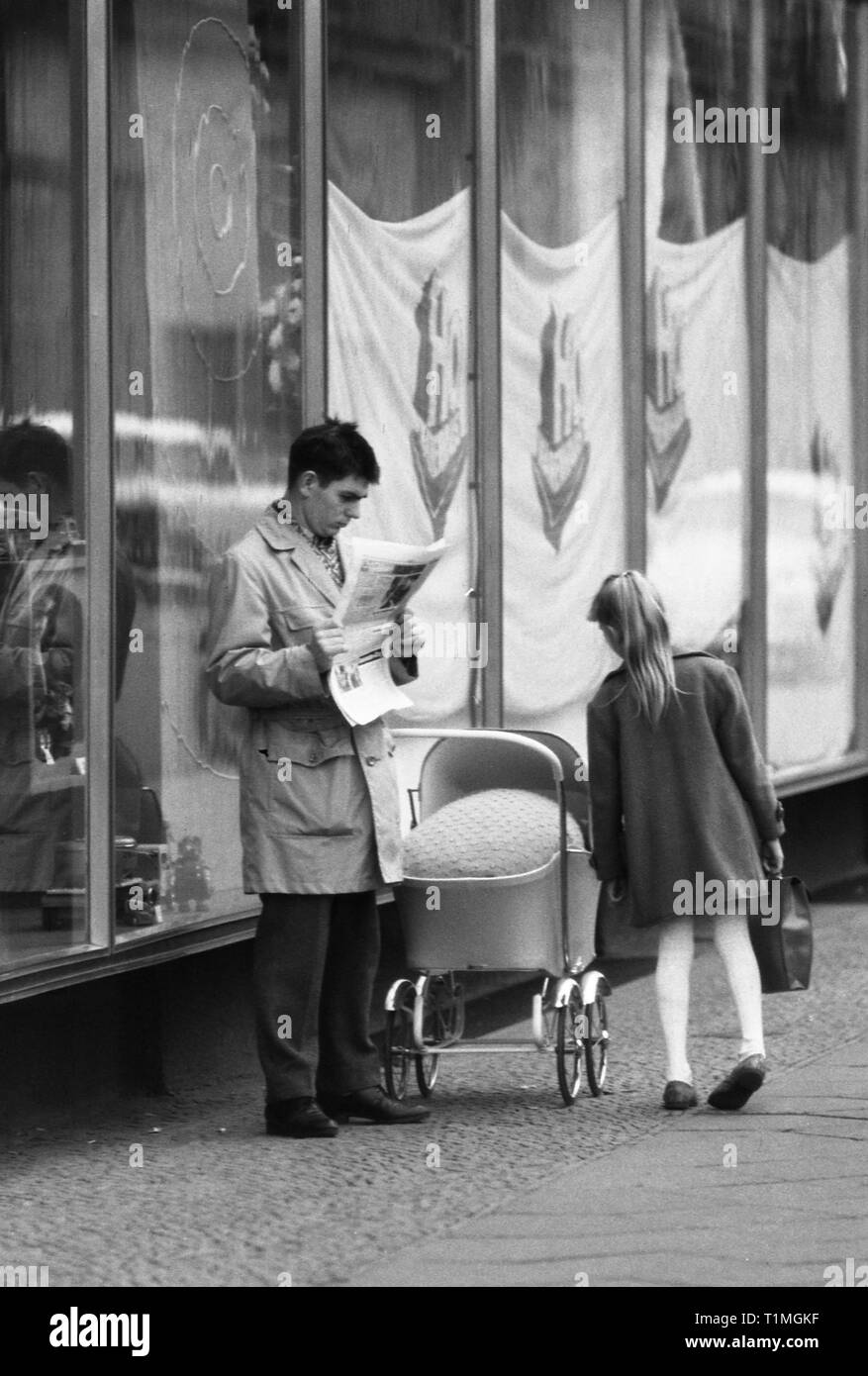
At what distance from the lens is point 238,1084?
7891 mm

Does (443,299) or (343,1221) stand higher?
(443,299)

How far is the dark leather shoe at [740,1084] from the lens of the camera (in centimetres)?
721

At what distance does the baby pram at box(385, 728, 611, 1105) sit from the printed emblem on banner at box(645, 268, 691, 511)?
3702 mm

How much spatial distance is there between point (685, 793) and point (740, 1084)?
87 centimetres

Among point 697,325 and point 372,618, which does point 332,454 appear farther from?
point 697,325

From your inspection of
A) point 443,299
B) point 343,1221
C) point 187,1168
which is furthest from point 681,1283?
point 443,299

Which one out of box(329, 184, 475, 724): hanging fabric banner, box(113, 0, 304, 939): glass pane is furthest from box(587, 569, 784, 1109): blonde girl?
box(329, 184, 475, 724): hanging fabric banner

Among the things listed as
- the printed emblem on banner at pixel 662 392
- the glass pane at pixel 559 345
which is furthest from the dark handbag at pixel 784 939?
the printed emblem on banner at pixel 662 392

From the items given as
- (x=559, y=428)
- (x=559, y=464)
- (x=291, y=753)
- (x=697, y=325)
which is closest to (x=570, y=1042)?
(x=291, y=753)

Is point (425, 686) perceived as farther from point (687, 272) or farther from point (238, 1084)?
Result: point (687, 272)

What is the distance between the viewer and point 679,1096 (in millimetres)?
7316

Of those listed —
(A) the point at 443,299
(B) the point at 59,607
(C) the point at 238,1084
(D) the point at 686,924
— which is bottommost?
(C) the point at 238,1084

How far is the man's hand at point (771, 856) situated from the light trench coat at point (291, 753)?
3.95ft
